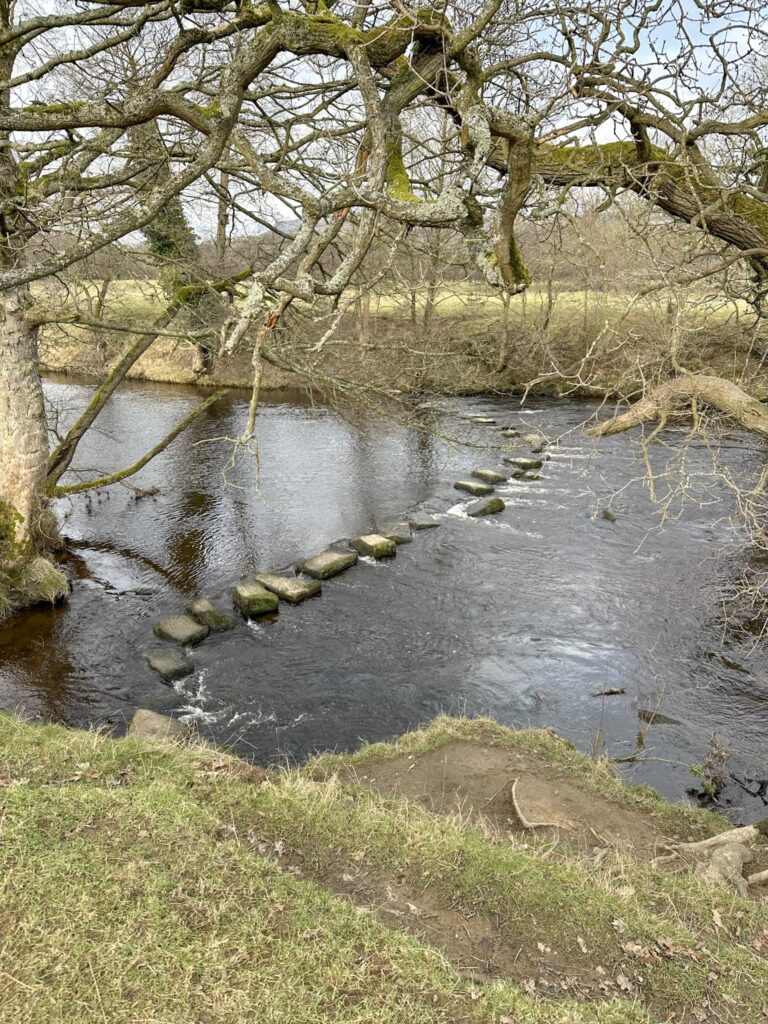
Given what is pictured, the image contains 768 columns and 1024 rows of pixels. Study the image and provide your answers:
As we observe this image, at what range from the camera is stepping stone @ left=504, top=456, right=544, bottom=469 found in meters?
17.0

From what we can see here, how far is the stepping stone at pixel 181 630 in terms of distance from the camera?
30.5 feet

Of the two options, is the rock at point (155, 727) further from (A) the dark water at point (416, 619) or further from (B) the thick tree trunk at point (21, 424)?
(B) the thick tree trunk at point (21, 424)

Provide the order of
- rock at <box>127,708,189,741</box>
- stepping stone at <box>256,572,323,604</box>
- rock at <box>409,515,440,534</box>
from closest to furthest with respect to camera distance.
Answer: rock at <box>127,708,189,741</box>, stepping stone at <box>256,572,323,604</box>, rock at <box>409,515,440,534</box>

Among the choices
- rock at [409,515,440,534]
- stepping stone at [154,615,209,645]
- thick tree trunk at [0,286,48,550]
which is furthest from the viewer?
rock at [409,515,440,534]

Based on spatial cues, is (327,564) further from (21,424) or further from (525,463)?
(525,463)

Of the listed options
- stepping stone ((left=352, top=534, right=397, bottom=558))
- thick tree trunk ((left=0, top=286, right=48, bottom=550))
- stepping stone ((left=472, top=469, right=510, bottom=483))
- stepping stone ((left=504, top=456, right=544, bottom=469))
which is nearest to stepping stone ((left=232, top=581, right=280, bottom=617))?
stepping stone ((left=352, top=534, right=397, bottom=558))

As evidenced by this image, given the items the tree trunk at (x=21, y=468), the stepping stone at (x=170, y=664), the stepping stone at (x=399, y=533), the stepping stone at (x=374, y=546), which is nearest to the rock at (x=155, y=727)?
the stepping stone at (x=170, y=664)

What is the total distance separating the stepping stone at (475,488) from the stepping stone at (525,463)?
1767 millimetres

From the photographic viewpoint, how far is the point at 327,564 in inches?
446

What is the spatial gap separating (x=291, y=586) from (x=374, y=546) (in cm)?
196

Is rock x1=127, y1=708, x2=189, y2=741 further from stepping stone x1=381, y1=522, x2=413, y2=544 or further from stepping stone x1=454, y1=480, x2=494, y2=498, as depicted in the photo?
stepping stone x1=454, y1=480, x2=494, y2=498

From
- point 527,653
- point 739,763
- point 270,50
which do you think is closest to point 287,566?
point 527,653

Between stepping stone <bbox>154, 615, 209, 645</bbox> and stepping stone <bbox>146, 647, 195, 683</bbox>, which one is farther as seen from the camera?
stepping stone <bbox>154, 615, 209, 645</bbox>

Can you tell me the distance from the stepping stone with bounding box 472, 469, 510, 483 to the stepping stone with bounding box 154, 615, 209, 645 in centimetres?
860
